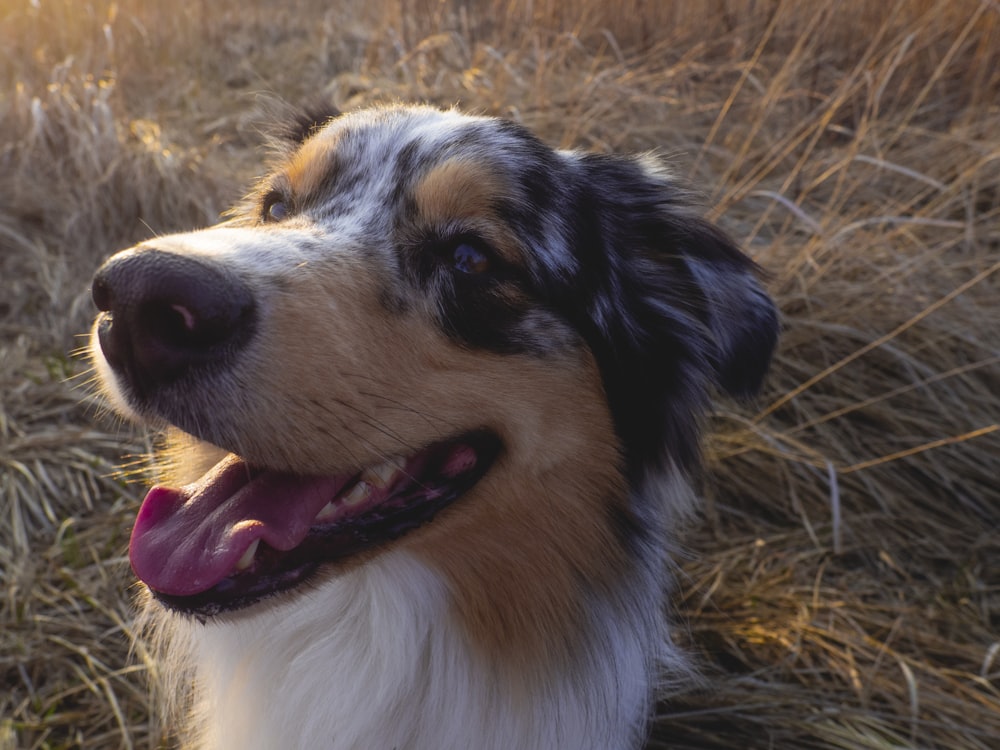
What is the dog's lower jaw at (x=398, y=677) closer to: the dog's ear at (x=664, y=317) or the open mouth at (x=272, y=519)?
the open mouth at (x=272, y=519)

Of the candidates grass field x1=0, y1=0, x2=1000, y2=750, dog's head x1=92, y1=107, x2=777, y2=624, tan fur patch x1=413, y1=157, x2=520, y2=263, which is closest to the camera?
dog's head x1=92, y1=107, x2=777, y2=624

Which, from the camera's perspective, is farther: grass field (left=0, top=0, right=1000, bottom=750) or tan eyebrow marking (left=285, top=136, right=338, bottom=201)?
grass field (left=0, top=0, right=1000, bottom=750)

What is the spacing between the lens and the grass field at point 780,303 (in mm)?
2787

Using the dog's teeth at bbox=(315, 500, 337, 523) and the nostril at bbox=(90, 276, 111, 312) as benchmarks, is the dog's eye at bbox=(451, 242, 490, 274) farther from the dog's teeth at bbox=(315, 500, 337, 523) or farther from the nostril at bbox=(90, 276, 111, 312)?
the nostril at bbox=(90, 276, 111, 312)

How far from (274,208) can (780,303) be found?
2.31 metres

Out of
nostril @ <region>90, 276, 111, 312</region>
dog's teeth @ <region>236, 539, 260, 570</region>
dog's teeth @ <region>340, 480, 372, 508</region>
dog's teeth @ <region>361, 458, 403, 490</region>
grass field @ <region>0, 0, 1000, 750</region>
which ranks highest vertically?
nostril @ <region>90, 276, 111, 312</region>

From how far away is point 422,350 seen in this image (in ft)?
6.34

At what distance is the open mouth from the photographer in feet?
5.72

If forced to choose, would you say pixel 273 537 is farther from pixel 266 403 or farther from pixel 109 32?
pixel 109 32

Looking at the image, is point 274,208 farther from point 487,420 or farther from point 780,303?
point 780,303

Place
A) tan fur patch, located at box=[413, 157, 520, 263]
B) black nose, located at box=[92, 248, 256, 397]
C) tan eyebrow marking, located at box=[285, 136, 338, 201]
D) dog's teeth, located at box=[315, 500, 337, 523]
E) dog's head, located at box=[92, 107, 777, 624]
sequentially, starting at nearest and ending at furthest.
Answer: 1. black nose, located at box=[92, 248, 256, 397]
2. dog's head, located at box=[92, 107, 777, 624]
3. dog's teeth, located at box=[315, 500, 337, 523]
4. tan fur patch, located at box=[413, 157, 520, 263]
5. tan eyebrow marking, located at box=[285, 136, 338, 201]

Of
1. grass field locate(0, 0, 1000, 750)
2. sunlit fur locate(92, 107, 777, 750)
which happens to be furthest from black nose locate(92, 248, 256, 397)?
grass field locate(0, 0, 1000, 750)

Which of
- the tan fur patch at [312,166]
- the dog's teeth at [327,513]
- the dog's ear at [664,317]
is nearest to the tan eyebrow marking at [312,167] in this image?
the tan fur patch at [312,166]

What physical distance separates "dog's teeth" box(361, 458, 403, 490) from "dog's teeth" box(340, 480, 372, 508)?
0.05 feet
